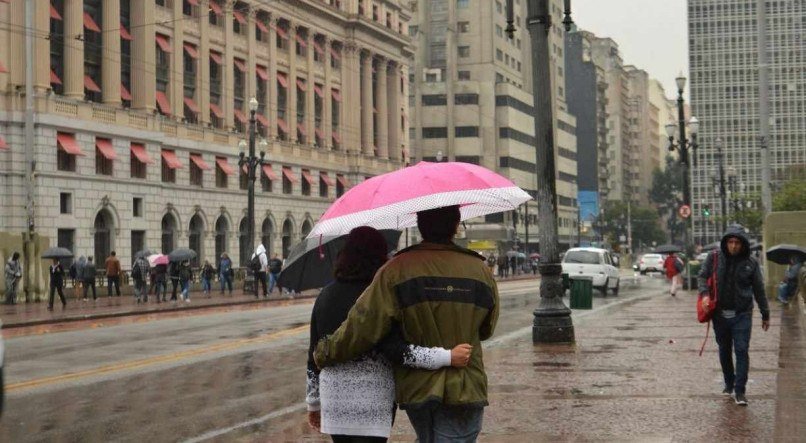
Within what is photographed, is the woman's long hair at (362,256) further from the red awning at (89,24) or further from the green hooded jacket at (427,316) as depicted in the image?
the red awning at (89,24)

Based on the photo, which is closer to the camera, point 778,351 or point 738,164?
point 778,351

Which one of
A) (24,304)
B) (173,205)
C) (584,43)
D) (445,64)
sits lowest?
(24,304)

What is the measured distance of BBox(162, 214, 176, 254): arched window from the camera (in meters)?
62.4

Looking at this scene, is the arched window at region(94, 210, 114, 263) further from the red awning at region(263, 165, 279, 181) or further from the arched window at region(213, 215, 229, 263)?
the red awning at region(263, 165, 279, 181)

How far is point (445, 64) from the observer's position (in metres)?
122

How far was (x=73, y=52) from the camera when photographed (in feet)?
178

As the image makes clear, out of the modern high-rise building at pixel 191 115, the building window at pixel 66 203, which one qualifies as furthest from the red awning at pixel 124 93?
the building window at pixel 66 203

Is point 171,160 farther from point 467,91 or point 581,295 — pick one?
point 467,91

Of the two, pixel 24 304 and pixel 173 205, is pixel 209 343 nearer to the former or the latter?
pixel 24 304

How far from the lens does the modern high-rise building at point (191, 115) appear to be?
51.9 metres

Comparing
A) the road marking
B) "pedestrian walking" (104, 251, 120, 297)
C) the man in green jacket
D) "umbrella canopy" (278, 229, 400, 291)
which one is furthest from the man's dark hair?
"pedestrian walking" (104, 251, 120, 297)

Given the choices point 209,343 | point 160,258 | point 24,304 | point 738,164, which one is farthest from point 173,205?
point 738,164

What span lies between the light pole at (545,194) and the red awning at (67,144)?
39384 mm

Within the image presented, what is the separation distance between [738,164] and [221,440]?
165 meters
